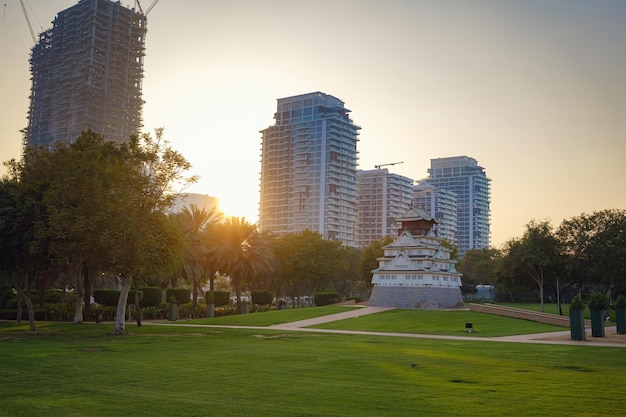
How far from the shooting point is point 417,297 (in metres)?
72.8

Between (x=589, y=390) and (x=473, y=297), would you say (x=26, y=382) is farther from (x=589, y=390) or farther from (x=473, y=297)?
(x=473, y=297)

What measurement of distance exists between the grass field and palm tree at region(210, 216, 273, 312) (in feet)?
149

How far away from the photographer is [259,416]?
39.1 ft

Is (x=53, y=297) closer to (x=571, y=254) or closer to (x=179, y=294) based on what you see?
(x=179, y=294)

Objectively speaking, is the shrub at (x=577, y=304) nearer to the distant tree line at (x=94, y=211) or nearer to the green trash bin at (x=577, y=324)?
the green trash bin at (x=577, y=324)

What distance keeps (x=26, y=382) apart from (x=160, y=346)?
478 inches

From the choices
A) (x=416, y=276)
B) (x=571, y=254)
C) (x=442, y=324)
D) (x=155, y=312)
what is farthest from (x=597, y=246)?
(x=155, y=312)

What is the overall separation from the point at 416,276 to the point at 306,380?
5884 centimetres

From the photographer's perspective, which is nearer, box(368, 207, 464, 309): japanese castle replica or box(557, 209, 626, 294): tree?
box(557, 209, 626, 294): tree

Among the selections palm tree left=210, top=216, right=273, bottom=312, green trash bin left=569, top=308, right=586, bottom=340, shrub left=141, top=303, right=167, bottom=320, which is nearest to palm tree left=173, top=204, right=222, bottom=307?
palm tree left=210, top=216, right=273, bottom=312

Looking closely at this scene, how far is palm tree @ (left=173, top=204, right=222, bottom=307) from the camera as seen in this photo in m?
67.2

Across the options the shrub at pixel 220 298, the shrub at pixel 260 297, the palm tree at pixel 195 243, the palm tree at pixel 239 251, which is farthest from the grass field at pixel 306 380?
the shrub at pixel 260 297

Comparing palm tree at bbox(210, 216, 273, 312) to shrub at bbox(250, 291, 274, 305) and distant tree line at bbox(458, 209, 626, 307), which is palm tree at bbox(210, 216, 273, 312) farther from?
distant tree line at bbox(458, 209, 626, 307)

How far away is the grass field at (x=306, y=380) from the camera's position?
12875 millimetres
